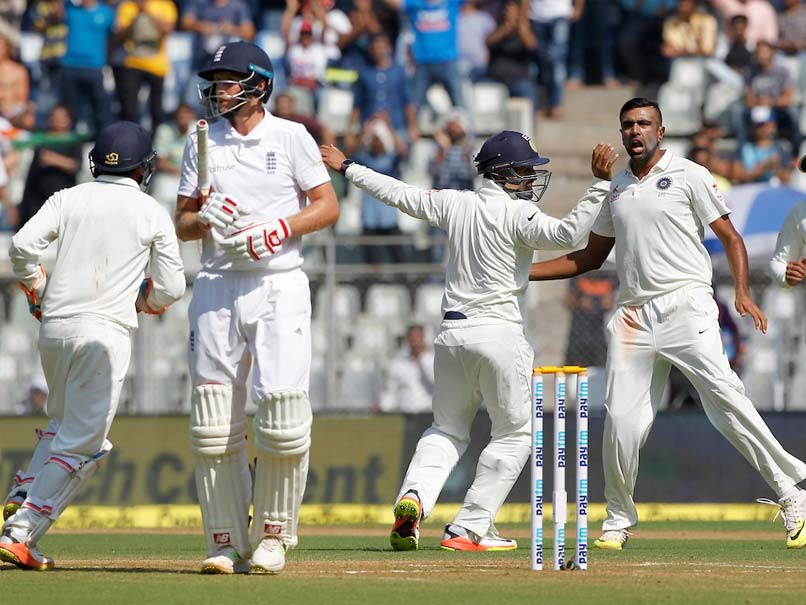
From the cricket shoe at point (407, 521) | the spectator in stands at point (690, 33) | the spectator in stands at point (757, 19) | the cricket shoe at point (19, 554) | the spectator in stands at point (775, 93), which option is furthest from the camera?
the spectator in stands at point (690, 33)

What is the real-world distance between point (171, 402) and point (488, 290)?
6.21 meters

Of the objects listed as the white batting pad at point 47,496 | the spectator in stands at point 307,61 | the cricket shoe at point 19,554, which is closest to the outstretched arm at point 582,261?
the white batting pad at point 47,496

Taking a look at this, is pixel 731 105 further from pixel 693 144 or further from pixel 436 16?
pixel 436 16

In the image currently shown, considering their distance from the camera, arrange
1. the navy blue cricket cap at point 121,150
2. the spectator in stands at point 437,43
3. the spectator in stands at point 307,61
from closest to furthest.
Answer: the navy blue cricket cap at point 121,150 < the spectator in stands at point 437,43 < the spectator in stands at point 307,61

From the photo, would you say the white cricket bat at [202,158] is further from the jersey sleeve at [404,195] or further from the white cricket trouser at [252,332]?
the jersey sleeve at [404,195]

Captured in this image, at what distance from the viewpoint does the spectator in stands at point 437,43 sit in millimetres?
19625

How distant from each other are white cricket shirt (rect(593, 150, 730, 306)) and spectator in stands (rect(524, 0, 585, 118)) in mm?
10862

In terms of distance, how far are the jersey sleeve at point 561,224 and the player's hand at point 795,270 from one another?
1.45 meters

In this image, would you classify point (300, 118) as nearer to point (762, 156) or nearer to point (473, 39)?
point (473, 39)

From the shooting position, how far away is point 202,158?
7.60 metres

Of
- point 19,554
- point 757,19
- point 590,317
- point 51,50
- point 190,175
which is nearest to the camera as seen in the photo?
point 190,175

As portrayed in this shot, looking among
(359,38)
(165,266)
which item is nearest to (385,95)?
(359,38)

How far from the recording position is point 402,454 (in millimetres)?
14602

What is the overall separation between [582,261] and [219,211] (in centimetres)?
316
